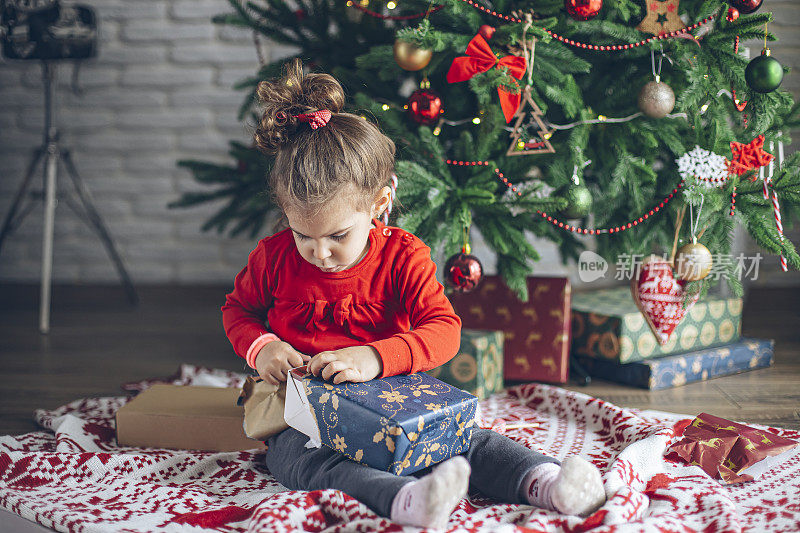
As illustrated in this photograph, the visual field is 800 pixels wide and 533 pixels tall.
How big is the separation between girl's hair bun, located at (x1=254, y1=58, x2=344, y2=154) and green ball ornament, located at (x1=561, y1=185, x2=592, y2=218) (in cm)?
50

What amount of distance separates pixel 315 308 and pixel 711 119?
2.87 feet

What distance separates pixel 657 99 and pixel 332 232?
72cm

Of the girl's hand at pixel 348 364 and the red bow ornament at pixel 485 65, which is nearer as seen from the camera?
the girl's hand at pixel 348 364

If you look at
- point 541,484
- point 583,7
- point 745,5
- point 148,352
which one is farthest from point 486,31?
point 148,352

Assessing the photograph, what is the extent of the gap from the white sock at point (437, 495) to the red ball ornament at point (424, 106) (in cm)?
78

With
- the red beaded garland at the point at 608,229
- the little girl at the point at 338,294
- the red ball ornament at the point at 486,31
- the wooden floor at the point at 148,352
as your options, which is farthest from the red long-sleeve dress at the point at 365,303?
the wooden floor at the point at 148,352

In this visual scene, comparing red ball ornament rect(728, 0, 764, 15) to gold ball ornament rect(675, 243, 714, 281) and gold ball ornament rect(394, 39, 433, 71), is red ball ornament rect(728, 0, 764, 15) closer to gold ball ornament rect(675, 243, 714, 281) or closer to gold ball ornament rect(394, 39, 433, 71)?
gold ball ornament rect(675, 243, 714, 281)

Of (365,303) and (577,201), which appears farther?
(577,201)

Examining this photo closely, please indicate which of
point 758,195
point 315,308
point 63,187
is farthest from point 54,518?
point 63,187

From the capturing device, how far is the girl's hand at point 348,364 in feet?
3.17

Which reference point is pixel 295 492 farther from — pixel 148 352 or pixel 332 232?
pixel 148 352

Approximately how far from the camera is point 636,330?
156 centimetres

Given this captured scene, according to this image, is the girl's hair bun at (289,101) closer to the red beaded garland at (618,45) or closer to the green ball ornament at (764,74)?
the red beaded garland at (618,45)

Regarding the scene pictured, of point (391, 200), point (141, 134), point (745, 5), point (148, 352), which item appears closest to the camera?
point (391, 200)
